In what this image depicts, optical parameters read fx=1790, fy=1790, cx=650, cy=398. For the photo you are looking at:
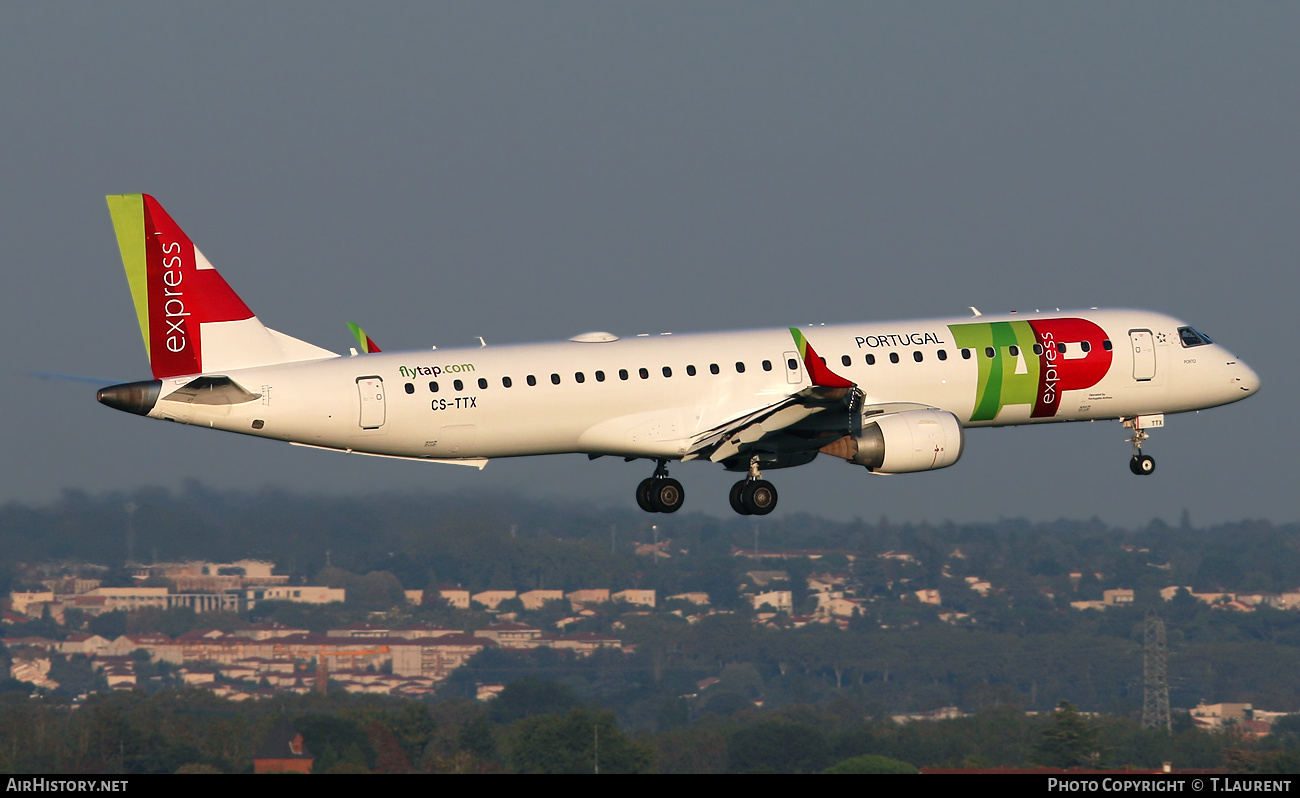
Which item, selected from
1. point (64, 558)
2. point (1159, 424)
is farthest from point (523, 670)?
point (1159, 424)

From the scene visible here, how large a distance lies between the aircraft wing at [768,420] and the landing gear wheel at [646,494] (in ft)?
8.69

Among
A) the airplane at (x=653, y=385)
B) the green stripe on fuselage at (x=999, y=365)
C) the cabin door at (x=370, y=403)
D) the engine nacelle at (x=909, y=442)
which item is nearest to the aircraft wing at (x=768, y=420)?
the airplane at (x=653, y=385)

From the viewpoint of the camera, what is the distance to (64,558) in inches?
4323

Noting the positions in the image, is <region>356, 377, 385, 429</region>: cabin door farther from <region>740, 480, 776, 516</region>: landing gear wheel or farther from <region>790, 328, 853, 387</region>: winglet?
<region>790, 328, 853, 387</region>: winglet

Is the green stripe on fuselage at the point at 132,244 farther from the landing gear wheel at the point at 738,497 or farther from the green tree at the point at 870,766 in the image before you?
the green tree at the point at 870,766

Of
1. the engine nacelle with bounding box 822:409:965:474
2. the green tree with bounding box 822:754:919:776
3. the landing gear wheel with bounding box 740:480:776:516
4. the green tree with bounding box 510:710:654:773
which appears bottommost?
the green tree with bounding box 822:754:919:776

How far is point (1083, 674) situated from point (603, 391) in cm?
11043

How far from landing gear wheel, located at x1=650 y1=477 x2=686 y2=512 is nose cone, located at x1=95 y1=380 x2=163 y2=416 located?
14.2 metres

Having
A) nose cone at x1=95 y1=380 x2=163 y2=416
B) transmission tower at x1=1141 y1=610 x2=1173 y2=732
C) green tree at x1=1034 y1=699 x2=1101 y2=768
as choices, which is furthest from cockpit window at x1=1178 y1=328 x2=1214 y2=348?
transmission tower at x1=1141 y1=610 x2=1173 y2=732

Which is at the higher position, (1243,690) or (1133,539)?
(1133,539)

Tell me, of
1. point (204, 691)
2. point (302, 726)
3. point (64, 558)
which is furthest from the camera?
point (64, 558)

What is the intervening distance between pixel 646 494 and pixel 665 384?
4404 millimetres

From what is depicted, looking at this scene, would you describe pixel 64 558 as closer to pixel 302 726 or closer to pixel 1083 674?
pixel 302 726

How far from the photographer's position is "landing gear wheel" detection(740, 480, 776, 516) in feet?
164
